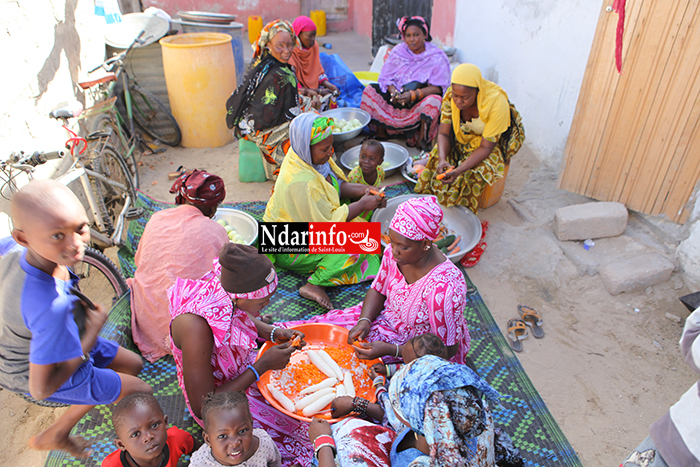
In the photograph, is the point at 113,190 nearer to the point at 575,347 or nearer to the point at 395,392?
the point at 395,392

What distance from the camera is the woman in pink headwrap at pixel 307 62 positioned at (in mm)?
5391

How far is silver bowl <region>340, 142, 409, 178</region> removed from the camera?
4.96 m

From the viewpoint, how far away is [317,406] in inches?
82.4

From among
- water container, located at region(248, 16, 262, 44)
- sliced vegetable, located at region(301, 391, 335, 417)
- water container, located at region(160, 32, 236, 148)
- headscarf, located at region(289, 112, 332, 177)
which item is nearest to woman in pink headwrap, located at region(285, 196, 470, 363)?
sliced vegetable, located at region(301, 391, 335, 417)

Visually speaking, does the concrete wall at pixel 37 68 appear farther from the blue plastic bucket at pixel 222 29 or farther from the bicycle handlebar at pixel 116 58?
the blue plastic bucket at pixel 222 29

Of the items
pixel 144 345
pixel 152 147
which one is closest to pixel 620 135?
pixel 144 345

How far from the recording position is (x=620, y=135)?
371 centimetres

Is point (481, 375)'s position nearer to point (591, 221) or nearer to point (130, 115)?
point (591, 221)

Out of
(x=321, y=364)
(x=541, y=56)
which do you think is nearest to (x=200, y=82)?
(x=541, y=56)

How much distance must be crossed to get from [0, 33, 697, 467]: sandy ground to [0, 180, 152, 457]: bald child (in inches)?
42.7

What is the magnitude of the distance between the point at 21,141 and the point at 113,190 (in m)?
0.92

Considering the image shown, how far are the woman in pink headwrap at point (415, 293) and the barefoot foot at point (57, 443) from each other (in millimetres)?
1391

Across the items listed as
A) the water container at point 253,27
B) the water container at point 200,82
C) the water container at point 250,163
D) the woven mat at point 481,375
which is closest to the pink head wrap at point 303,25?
the water container at point 200,82

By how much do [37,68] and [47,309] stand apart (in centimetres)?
316
